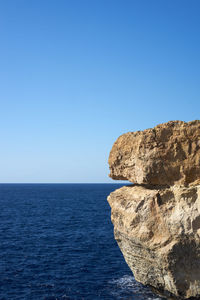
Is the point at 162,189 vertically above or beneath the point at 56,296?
above

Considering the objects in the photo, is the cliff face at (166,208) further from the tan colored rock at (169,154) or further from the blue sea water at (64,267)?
the blue sea water at (64,267)

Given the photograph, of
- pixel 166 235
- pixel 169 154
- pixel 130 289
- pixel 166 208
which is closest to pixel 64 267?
pixel 130 289

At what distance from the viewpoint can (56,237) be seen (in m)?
34.7

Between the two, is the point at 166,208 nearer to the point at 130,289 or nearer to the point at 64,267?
the point at 130,289

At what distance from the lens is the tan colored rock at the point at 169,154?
15602 millimetres

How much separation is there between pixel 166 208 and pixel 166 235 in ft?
4.44

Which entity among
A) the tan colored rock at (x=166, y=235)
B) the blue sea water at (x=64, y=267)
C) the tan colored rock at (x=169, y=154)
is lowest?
the blue sea water at (x=64, y=267)

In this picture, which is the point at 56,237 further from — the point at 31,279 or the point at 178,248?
the point at 178,248

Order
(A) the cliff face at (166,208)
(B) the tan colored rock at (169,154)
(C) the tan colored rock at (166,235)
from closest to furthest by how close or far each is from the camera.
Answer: (C) the tan colored rock at (166,235) < (A) the cliff face at (166,208) < (B) the tan colored rock at (169,154)

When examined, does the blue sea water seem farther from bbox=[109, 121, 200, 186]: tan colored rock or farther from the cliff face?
bbox=[109, 121, 200, 186]: tan colored rock

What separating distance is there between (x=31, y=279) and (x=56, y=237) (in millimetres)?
13568

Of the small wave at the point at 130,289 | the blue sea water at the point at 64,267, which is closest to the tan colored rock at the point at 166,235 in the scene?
the small wave at the point at 130,289

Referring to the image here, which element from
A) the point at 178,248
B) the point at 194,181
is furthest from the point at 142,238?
the point at 194,181

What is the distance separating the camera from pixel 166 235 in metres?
15.4
